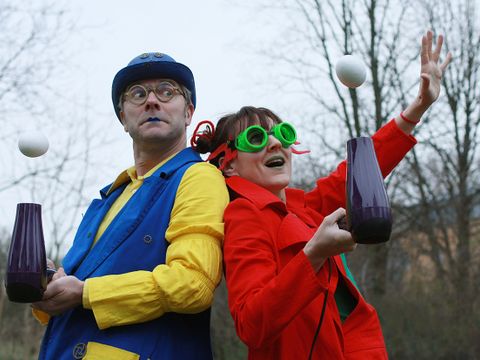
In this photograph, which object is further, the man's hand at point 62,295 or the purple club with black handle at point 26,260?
the man's hand at point 62,295

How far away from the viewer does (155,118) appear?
2924 mm

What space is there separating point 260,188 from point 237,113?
0.52 meters

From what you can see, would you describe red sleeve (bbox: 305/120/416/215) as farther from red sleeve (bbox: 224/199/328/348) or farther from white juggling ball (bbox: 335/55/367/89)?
red sleeve (bbox: 224/199/328/348)

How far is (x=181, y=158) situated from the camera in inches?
116

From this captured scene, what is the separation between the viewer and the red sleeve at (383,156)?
3.00 metres

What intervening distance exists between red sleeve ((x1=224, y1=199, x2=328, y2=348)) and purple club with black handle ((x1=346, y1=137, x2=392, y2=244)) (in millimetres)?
225

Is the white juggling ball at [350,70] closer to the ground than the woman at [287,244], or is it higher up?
higher up

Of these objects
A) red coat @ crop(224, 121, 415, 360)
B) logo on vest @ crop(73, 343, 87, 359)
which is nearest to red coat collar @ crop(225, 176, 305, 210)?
red coat @ crop(224, 121, 415, 360)

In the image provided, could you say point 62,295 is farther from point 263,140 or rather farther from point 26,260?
point 263,140

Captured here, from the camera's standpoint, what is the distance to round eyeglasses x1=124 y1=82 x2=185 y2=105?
297cm

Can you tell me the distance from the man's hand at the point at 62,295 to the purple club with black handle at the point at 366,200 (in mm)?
1076

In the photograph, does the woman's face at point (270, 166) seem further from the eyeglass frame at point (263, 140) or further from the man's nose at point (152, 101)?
the man's nose at point (152, 101)

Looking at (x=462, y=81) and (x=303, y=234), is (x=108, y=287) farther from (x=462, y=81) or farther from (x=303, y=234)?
(x=462, y=81)

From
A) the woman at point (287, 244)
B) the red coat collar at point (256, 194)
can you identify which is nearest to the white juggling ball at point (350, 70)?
Result: the woman at point (287, 244)
